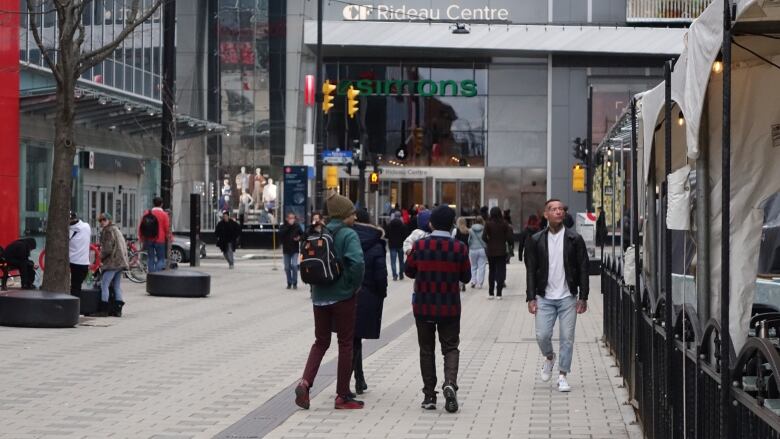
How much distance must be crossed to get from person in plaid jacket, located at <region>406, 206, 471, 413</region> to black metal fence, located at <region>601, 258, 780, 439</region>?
1.45 meters

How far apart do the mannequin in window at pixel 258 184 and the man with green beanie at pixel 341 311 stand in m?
45.2

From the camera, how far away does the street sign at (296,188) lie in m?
39.3

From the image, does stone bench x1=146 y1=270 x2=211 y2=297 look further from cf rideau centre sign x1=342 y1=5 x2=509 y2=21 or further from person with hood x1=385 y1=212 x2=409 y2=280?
cf rideau centre sign x1=342 y1=5 x2=509 y2=21

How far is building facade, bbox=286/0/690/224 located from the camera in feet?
191

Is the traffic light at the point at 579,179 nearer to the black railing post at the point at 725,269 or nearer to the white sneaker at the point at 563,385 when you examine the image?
the white sneaker at the point at 563,385

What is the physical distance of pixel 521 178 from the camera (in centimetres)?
6091

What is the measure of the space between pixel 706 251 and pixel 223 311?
15.6 metres

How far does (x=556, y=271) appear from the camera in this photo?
12.6 m

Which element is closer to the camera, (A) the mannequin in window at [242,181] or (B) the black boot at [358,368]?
(B) the black boot at [358,368]

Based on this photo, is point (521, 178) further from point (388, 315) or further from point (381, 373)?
point (381, 373)

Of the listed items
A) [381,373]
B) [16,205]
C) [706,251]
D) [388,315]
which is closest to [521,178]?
[16,205]

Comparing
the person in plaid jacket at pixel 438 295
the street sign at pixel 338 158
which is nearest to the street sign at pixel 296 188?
the street sign at pixel 338 158

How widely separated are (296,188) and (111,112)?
6.71 metres

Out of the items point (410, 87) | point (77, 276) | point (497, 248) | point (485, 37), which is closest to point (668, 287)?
point (77, 276)
